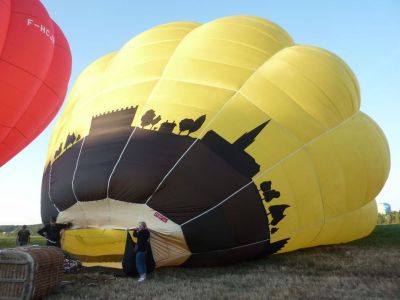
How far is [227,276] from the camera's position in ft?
22.1

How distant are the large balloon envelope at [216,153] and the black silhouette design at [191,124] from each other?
2 cm

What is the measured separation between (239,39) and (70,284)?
505 cm

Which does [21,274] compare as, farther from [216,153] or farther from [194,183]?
[216,153]

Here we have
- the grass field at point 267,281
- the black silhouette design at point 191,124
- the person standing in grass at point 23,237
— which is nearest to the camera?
the grass field at point 267,281

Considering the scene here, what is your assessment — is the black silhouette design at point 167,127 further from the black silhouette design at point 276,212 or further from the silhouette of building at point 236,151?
the black silhouette design at point 276,212

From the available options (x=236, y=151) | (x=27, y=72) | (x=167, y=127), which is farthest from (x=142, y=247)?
(x=27, y=72)

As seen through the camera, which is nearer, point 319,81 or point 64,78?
point 319,81

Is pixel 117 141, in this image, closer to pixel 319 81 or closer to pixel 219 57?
pixel 219 57

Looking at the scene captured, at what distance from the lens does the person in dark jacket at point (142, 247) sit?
6777 millimetres

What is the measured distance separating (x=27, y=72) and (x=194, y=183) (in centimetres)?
614

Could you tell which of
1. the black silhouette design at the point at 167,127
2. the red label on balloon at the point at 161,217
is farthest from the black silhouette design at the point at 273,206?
the black silhouette design at the point at 167,127

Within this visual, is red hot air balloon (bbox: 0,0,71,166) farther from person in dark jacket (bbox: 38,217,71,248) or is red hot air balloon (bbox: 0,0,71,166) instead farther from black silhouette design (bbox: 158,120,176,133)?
black silhouette design (bbox: 158,120,176,133)

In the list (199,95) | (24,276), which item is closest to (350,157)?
(199,95)

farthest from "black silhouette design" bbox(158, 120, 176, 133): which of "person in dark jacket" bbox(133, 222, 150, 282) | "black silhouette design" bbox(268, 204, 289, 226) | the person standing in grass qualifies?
the person standing in grass
